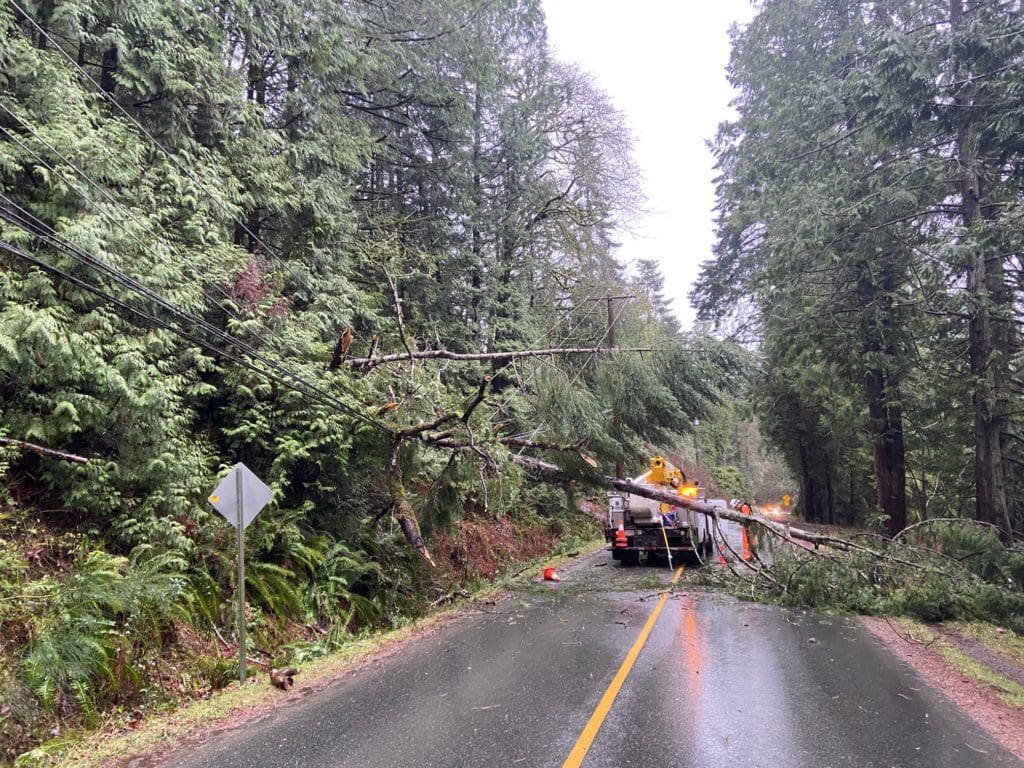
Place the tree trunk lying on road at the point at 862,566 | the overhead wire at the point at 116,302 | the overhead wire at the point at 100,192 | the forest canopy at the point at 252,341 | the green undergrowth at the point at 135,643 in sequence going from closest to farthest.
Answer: the overhead wire at the point at 116,302 < the green undergrowth at the point at 135,643 < the overhead wire at the point at 100,192 < the forest canopy at the point at 252,341 < the tree trunk lying on road at the point at 862,566

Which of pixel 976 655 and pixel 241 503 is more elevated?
pixel 241 503

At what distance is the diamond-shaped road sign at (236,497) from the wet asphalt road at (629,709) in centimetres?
212

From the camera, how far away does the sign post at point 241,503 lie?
6.41 metres

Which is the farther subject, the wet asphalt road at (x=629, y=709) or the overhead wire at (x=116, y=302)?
the overhead wire at (x=116, y=302)

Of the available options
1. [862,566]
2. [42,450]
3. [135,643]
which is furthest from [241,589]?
[862,566]

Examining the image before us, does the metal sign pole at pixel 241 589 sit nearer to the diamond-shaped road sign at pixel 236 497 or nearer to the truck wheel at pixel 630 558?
the diamond-shaped road sign at pixel 236 497

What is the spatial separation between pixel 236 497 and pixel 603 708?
4.41m

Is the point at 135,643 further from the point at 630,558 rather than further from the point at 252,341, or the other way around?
the point at 630,558

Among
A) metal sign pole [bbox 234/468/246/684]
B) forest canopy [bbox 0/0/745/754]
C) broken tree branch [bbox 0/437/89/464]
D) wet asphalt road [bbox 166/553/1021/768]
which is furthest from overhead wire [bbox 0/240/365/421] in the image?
wet asphalt road [bbox 166/553/1021/768]

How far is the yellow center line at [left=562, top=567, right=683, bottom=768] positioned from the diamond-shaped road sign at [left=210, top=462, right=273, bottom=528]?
164 inches

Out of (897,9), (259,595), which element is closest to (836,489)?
(897,9)

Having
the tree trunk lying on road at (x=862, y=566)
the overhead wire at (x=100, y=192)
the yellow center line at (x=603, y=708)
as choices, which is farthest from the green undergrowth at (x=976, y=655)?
the overhead wire at (x=100, y=192)

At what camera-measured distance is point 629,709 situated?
5.15 metres

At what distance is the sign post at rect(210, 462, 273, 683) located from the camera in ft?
21.0
